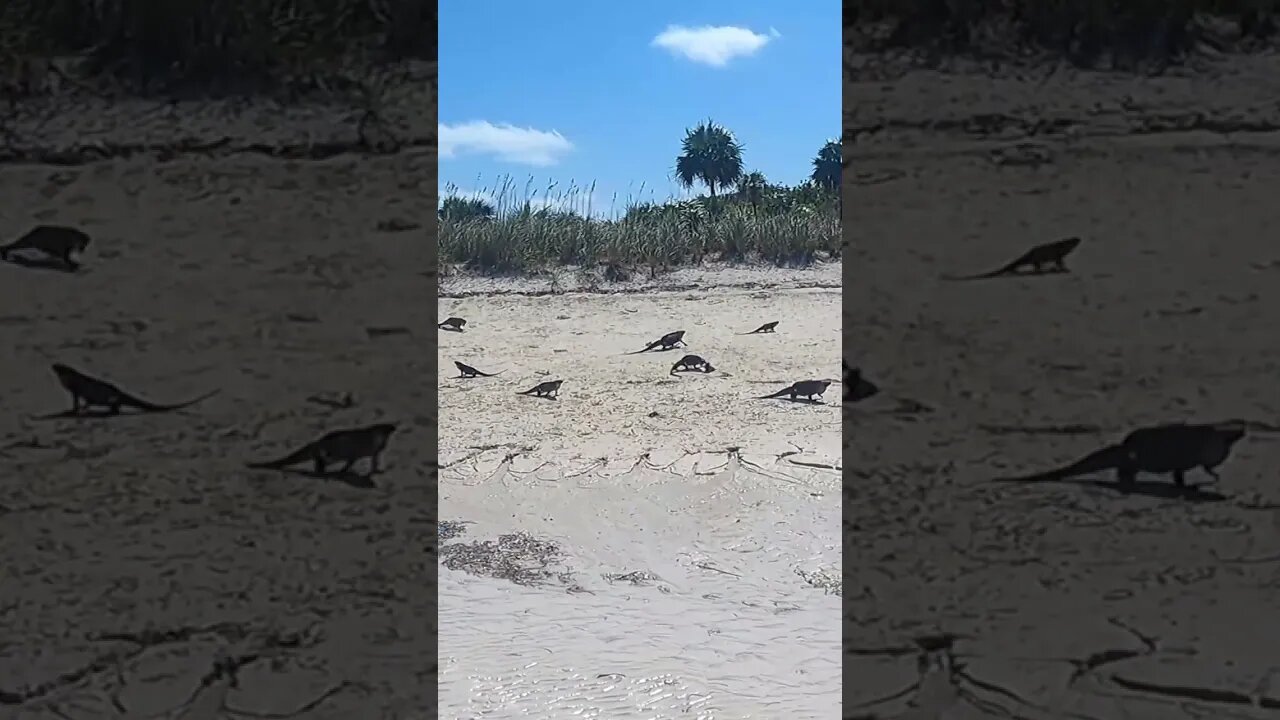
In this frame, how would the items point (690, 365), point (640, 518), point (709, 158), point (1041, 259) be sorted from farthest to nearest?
point (709, 158), point (690, 365), point (640, 518), point (1041, 259)

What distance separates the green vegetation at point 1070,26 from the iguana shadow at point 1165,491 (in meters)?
0.35

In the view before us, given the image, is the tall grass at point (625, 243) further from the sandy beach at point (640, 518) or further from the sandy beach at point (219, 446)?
the sandy beach at point (219, 446)

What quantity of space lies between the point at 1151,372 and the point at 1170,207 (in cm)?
14

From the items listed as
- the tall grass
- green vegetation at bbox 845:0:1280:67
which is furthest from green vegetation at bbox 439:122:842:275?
green vegetation at bbox 845:0:1280:67

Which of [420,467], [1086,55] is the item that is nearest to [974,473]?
[1086,55]

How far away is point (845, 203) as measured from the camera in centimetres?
93

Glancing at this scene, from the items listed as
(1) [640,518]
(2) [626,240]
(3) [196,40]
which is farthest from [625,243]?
(3) [196,40]

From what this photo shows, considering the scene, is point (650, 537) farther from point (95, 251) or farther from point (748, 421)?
point (95, 251)

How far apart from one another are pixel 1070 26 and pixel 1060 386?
30 cm

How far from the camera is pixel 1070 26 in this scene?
3.02ft

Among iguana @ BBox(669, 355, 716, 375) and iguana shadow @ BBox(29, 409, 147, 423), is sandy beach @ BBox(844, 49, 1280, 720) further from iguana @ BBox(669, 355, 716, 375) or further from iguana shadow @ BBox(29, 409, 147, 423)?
iguana @ BBox(669, 355, 716, 375)

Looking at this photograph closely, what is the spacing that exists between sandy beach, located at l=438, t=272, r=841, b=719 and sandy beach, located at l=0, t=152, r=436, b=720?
326 cm

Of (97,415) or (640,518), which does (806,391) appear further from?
(97,415)

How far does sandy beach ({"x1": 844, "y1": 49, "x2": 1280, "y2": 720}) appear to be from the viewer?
2.99 ft
